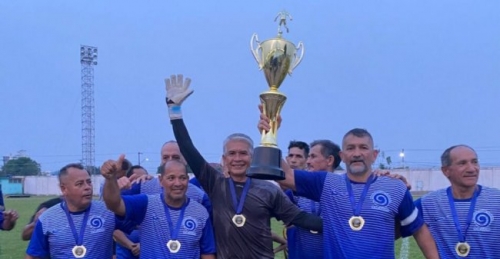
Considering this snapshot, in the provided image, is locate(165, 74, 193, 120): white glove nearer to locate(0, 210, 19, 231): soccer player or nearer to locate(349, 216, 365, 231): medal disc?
locate(349, 216, 365, 231): medal disc

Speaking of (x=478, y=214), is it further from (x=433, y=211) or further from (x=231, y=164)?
(x=231, y=164)

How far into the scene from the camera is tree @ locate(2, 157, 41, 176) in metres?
69.6

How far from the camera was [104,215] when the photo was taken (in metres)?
A: 5.08

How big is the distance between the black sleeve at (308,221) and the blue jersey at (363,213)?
317 millimetres

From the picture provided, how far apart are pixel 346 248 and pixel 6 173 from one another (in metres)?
70.7

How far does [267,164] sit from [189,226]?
98cm

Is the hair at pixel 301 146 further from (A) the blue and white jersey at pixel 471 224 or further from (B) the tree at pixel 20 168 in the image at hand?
(B) the tree at pixel 20 168

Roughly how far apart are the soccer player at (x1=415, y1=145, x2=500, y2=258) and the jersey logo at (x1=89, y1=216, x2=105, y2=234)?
260cm

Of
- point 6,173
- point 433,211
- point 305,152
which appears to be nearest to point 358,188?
point 433,211

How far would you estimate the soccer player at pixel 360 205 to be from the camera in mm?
4383

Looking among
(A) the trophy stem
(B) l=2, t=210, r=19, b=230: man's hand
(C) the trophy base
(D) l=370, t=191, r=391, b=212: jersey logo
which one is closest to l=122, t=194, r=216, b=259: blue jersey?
(C) the trophy base

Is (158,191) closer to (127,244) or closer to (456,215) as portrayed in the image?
(127,244)

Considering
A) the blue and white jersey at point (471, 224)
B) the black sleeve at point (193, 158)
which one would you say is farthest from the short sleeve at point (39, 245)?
the blue and white jersey at point (471, 224)

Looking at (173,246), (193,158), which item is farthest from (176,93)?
(173,246)
